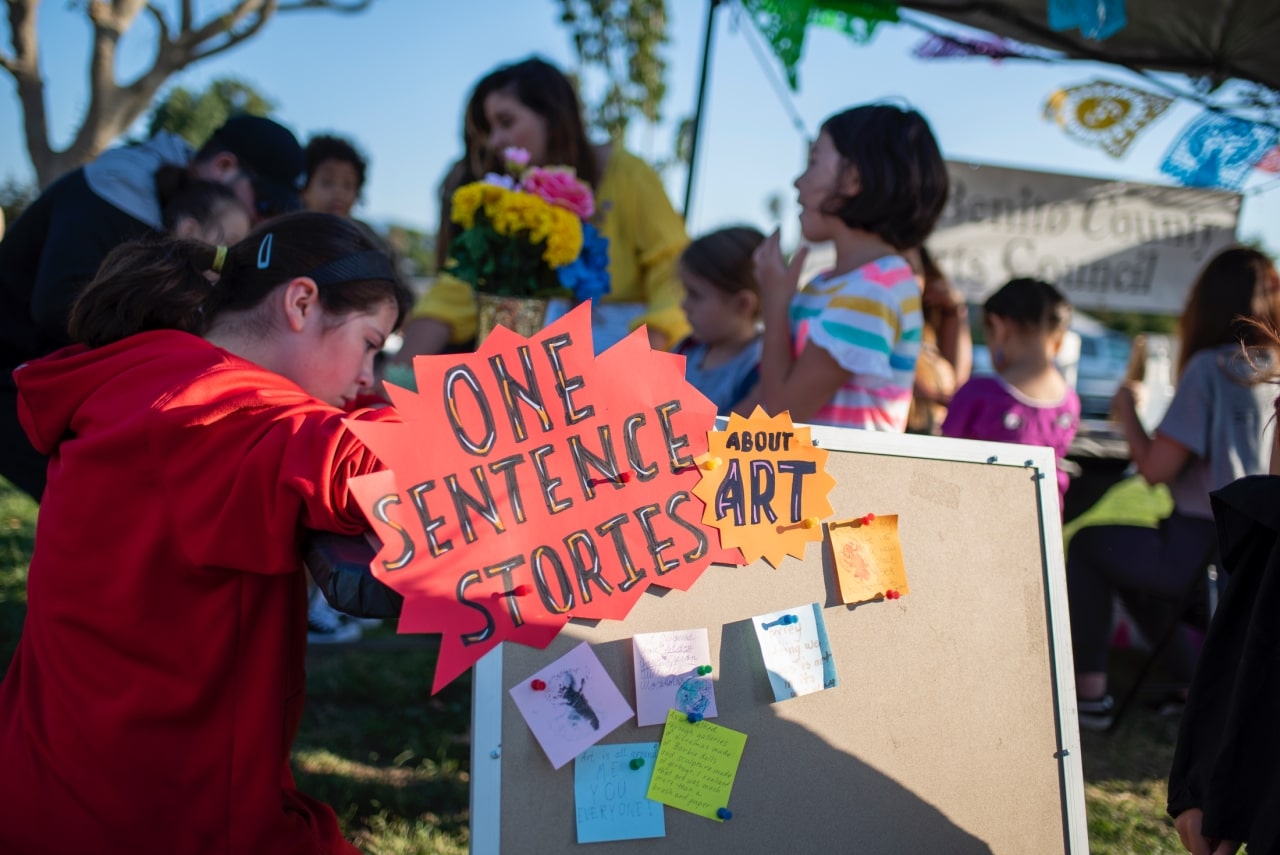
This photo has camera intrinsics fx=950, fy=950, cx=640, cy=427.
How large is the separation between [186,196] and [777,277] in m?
1.53

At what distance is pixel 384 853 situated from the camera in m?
2.23

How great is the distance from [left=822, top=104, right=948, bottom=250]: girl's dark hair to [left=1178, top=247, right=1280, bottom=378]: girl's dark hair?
1.35 metres

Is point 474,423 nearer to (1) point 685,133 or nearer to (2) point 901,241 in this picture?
(2) point 901,241

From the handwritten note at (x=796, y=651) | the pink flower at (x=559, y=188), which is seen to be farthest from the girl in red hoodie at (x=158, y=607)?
the pink flower at (x=559, y=188)

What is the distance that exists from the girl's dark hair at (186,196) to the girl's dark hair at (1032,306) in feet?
7.51

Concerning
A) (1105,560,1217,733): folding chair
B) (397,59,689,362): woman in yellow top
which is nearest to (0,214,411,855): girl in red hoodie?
(397,59,689,362): woman in yellow top

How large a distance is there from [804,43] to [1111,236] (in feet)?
5.46

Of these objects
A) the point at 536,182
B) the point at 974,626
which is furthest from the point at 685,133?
the point at 974,626

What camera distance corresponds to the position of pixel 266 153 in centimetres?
282

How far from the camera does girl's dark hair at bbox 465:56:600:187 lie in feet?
8.43

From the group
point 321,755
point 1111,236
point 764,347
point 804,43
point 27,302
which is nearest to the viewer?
point 764,347

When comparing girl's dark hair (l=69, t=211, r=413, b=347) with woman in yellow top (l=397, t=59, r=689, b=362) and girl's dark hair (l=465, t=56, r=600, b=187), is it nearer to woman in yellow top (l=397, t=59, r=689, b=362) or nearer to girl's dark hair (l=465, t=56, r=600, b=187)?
woman in yellow top (l=397, t=59, r=689, b=362)

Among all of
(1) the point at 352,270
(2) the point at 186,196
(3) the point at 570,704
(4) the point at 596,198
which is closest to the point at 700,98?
(4) the point at 596,198

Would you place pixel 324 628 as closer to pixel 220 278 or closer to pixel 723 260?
pixel 723 260
